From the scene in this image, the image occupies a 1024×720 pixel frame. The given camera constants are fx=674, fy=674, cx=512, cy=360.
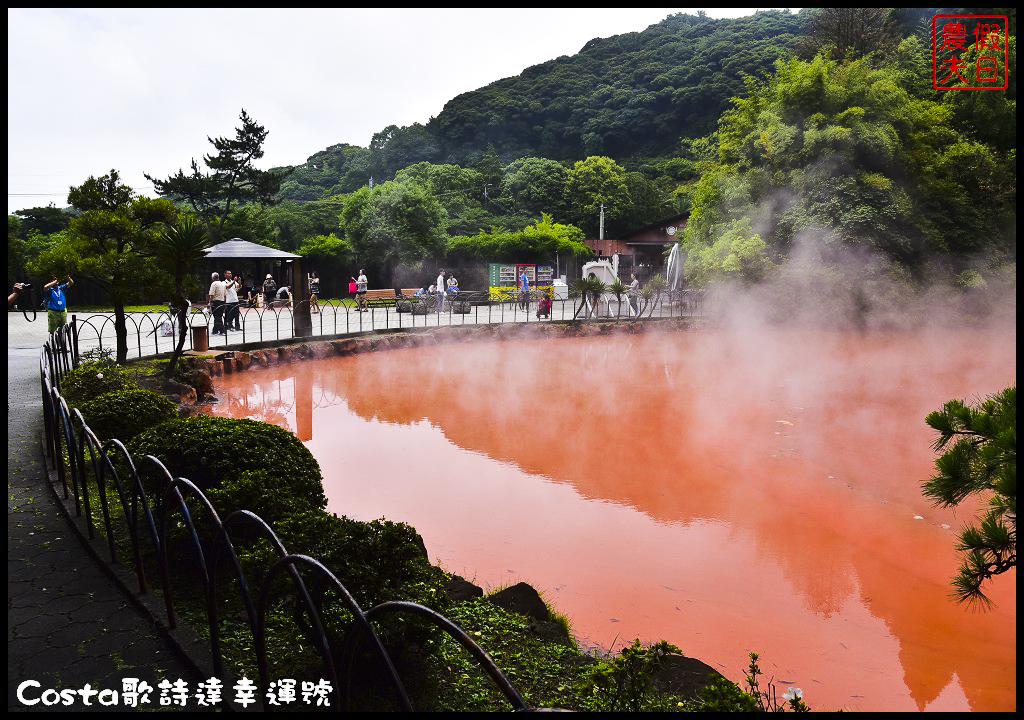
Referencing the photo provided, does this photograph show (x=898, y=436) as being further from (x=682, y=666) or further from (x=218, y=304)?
(x=218, y=304)

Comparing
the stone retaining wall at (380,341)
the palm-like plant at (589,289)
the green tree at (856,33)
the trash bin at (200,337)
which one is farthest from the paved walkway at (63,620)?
the green tree at (856,33)

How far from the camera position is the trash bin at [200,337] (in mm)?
11830

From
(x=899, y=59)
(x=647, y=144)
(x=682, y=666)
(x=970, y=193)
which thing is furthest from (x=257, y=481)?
(x=647, y=144)

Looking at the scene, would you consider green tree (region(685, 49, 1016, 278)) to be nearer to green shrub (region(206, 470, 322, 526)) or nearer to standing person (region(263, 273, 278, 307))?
standing person (region(263, 273, 278, 307))

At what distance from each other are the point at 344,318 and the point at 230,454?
56.9ft

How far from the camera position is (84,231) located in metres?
9.39

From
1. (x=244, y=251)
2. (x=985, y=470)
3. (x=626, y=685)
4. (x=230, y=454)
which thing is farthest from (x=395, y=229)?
(x=985, y=470)

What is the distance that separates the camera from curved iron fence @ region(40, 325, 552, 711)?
1905 mm

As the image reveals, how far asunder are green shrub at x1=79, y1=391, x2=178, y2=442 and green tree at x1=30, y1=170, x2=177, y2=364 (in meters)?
4.27

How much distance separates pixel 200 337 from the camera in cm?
1191

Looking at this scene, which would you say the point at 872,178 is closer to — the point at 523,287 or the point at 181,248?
the point at 523,287

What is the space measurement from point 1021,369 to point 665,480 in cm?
520

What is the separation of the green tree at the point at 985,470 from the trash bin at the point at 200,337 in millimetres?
11640

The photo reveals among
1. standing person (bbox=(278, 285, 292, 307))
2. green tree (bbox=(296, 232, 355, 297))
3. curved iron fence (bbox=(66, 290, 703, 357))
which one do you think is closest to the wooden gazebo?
curved iron fence (bbox=(66, 290, 703, 357))
